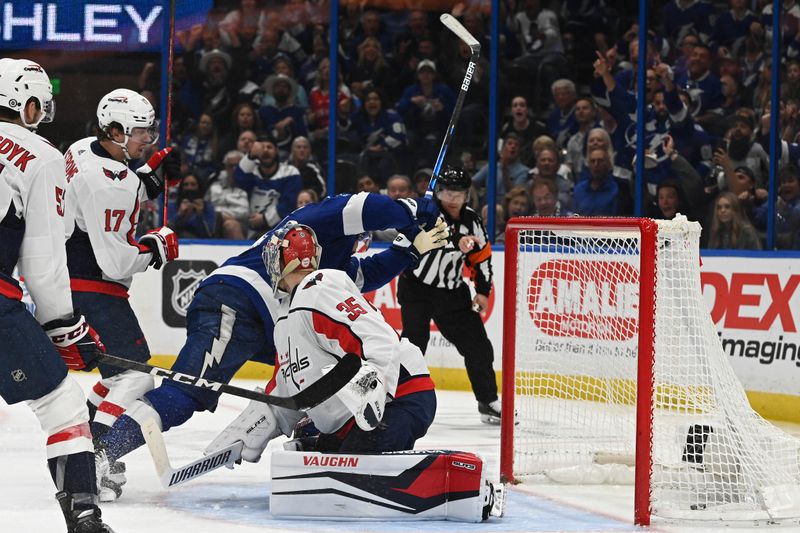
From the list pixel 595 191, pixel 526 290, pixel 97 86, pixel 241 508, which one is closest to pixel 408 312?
pixel 526 290

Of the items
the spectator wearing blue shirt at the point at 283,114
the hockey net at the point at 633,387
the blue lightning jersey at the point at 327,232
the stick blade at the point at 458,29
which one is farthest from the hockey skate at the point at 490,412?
the spectator wearing blue shirt at the point at 283,114

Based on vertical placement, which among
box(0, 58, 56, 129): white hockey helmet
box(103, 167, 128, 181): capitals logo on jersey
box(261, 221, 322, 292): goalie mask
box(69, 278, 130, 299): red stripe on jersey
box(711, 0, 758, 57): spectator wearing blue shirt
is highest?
box(711, 0, 758, 57): spectator wearing blue shirt

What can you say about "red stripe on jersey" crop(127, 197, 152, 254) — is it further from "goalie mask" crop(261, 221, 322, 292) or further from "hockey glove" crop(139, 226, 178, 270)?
"goalie mask" crop(261, 221, 322, 292)

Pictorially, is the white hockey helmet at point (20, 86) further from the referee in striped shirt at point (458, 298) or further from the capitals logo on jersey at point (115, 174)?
the referee in striped shirt at point (458, 298)

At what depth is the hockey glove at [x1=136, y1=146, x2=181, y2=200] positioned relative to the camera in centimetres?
430

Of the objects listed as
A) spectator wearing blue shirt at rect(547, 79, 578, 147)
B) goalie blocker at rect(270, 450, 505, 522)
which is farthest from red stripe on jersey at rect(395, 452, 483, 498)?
spectator wearing blue shirt at rect(547, 79, 578, 147)

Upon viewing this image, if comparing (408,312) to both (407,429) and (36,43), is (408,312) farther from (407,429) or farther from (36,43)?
(36,43)

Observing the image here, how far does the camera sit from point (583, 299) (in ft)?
16.8

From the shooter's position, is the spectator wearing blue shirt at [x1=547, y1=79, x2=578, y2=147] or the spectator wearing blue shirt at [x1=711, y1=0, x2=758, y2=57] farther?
the spectator wearing blue shirt at [x1=547, y1=79, x2=578, y2=147]

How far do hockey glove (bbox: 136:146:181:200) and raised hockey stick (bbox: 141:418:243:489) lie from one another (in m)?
0.98

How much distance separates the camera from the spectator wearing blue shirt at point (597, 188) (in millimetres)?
7301

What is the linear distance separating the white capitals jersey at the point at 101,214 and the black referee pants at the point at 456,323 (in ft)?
6.63

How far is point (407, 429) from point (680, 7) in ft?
15.4

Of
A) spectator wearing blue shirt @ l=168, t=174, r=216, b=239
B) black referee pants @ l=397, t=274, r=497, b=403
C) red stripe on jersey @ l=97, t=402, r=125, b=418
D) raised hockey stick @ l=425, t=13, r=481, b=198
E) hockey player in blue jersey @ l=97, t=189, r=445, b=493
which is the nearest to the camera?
hockey player in blue jersey @ l=97, t=189, r=445, b=493
